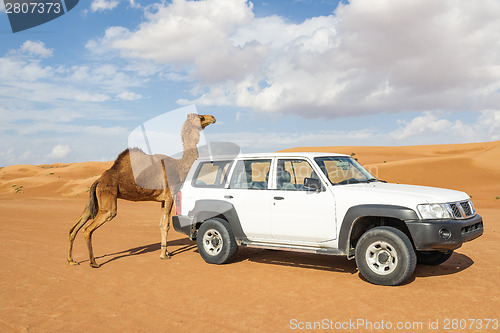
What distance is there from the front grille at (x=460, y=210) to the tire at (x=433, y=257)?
1.13 meters

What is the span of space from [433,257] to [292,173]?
3027mm

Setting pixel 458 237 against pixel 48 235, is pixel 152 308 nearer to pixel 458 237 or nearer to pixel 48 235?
pixel 458 237

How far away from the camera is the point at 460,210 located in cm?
636

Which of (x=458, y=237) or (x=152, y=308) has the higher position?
(x=458, y=237)

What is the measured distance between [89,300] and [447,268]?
6.18m

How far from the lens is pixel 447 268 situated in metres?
7.39

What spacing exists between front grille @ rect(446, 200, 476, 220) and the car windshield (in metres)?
1.61

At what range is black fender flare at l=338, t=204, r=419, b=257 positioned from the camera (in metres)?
6.13

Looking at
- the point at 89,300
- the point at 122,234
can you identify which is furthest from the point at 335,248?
the point at 122,234

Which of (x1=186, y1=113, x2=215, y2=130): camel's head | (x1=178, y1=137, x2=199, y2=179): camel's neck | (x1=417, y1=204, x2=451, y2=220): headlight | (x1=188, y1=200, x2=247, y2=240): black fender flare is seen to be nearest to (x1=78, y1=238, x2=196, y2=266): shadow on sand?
(x1=188, y1=200, x2=247, y2=240): black fender flare

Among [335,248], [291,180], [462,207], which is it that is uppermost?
[291,180]

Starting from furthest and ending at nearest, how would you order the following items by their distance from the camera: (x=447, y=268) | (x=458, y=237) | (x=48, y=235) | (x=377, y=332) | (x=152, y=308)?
(x=48, y=235)
(x=447, y=268)
(x=458, y=237)
(x=152, y=308)
(x=377, y=332)

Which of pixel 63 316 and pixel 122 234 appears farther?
pixel 122 234

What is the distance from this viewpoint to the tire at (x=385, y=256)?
6055 mm
